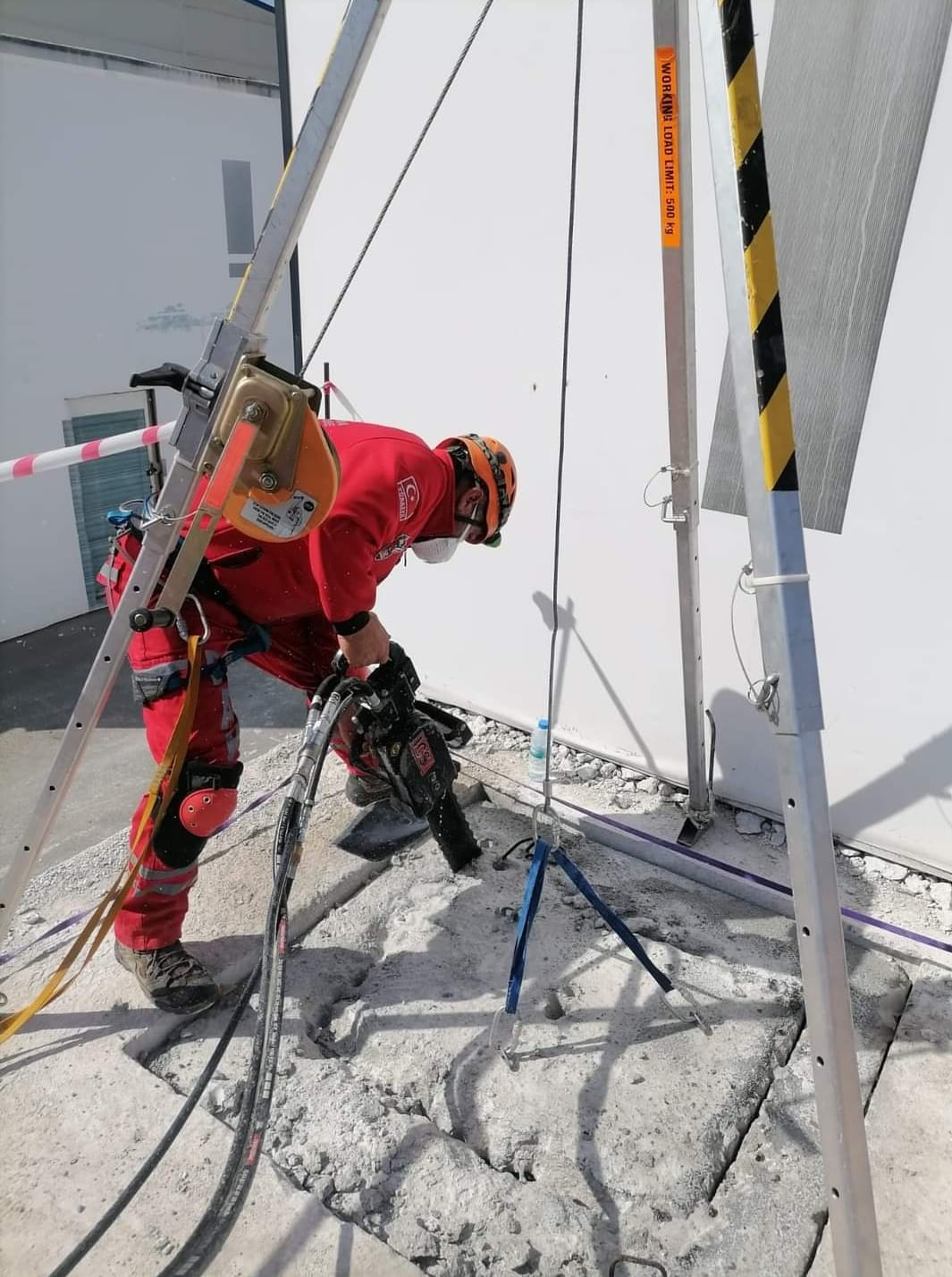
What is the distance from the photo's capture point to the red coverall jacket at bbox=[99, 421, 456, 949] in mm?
2645

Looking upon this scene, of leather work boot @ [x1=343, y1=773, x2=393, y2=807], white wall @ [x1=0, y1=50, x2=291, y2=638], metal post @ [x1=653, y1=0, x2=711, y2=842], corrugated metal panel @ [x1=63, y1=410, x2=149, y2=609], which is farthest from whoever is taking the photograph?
corrugated metal panel @ [x1=63, y1=410, x2=149, y2=609]

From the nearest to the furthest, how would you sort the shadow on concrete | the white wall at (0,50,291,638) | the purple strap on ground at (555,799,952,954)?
the purple strap on ground at (555,799,952,954), the shadow on concrete, the white wall at (0,50,291,638)

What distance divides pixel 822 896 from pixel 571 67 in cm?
312

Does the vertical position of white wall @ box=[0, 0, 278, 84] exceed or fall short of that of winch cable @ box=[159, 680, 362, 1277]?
it exceeds it

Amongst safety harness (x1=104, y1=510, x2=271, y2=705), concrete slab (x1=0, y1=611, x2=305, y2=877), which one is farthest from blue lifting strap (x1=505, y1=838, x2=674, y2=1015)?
concrete slab (x1=0, y1=611, x2=305, y2=877)

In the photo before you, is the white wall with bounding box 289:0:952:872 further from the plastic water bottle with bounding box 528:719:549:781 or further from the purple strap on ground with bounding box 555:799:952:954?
the plastic water bottle with bounding box 528:719:549:781

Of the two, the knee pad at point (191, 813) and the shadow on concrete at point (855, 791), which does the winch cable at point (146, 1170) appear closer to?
the knee pad at point (191, 813)

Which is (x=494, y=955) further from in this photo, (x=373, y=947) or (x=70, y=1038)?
(x=70, y=1038)

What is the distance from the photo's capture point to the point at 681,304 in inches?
99.4

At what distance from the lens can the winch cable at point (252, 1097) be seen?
6.40 ft

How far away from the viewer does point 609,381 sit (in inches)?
138

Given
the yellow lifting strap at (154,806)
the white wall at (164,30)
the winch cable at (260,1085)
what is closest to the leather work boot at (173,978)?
the yellow lifting strap at (154,806)

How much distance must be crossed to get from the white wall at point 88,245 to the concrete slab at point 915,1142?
677cm

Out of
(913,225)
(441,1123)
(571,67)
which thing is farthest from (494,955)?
(571,67)
